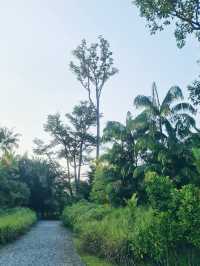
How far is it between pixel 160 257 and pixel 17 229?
12.8m

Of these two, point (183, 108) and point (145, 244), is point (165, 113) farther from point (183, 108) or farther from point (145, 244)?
point (145, 244)

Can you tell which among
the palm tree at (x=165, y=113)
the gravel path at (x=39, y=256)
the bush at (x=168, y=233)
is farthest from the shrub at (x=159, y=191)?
the palm tree at (x=165, y=113)

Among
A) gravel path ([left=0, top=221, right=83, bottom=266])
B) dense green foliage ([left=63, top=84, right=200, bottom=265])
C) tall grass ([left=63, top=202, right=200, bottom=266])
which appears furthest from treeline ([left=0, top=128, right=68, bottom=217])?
tall grass ([left=63, top=202, right=200, bottom=266])

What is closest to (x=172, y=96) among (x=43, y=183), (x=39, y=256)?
(x=39, y=256)

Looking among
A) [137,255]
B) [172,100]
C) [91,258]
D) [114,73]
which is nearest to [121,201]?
[172,100]

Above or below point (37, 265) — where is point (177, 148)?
above

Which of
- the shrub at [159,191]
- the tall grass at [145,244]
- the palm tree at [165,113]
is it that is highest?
the palm tree at [165,113]

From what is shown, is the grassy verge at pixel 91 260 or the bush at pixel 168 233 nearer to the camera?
the bush at pixel 168 233

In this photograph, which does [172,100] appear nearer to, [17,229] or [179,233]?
[17,229]

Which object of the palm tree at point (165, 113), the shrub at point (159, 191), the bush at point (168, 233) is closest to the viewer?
the bush at point (168, 233)

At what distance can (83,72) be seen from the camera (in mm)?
32094

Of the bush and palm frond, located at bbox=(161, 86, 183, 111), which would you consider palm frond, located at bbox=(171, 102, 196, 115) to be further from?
the bush

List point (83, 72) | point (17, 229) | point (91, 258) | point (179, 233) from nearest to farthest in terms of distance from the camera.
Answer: point (179, 233), point (91, 258), point (17, 229), point (83, 72)

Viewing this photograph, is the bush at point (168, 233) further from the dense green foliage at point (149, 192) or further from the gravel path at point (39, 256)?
the gravel path at point (39, 256)
